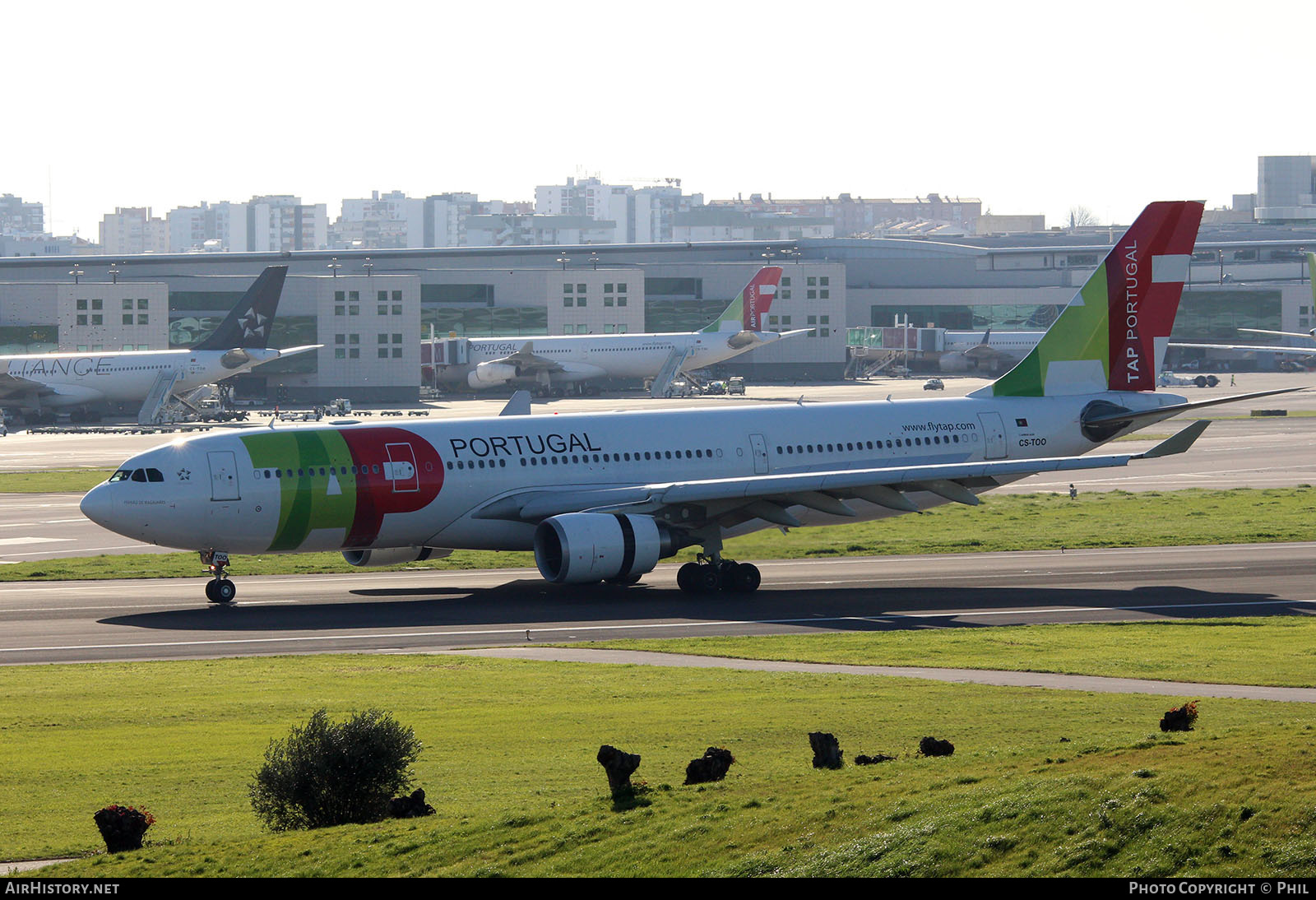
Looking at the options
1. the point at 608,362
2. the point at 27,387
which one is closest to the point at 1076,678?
the point at 27,387

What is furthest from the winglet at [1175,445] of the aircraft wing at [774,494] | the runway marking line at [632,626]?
the runway marking line at [632,626]

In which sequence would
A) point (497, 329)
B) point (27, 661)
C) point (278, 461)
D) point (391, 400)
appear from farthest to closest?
point (497, 329) → point (391, 400) → point (278, 461) → point (27, 661)

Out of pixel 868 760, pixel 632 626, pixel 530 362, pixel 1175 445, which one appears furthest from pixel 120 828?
pixel 530 362

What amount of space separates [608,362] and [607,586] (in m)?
108

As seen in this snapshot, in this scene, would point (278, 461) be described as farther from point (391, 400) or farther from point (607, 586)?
point (391, 400)

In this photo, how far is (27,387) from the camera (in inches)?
4956

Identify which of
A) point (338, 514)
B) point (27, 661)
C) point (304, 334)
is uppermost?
point (304, 334)

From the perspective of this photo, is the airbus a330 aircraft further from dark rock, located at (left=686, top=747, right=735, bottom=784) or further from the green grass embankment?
dark rock, located at (left=686, top=747, right=735, bottom=784)

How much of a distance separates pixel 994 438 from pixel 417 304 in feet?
327

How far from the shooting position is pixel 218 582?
4428 centimetres

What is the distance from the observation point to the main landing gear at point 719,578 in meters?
45.7

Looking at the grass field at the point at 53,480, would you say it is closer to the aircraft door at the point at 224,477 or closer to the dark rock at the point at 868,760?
the aircraft door at the point at 224,477

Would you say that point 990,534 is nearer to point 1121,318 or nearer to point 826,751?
point 1121,318

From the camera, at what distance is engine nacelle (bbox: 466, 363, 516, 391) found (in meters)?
151
